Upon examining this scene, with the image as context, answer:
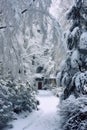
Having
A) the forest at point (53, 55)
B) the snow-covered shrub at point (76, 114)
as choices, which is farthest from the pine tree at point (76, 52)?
the snow-covered shrub at point (76, 114)

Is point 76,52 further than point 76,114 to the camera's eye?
Yes

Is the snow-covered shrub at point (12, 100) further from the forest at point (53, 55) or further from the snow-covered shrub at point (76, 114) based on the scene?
the snow-covered shrub at point (76, 114)

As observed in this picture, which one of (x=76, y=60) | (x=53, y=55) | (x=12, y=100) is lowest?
(x=12, y=100)

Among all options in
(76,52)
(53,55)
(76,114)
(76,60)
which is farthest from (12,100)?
(76,114)

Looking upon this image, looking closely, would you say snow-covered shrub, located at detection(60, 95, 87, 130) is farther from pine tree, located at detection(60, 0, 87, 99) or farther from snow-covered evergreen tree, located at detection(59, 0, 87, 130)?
pine tree, located at detection(60, 0, 87, 99)

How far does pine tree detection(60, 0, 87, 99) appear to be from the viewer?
9.73 meters

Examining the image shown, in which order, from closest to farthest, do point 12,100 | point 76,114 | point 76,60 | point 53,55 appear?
point 76,114 → point 76,60 → point 53,55 → point 12,100

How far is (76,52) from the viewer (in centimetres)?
1002

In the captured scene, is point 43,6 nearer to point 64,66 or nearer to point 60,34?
point 60,34

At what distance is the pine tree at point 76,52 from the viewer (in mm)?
9727

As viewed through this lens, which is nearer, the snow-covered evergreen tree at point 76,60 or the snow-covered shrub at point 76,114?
the snow-covered shrub at point 76,114

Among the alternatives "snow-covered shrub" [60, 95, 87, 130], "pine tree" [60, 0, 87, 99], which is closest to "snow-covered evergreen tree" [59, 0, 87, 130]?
"pine tree" [60, 0, 87, 99]

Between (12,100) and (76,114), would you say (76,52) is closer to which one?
(76,114)

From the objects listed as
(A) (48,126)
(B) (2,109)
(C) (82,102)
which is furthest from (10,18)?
(A) (48,126)
